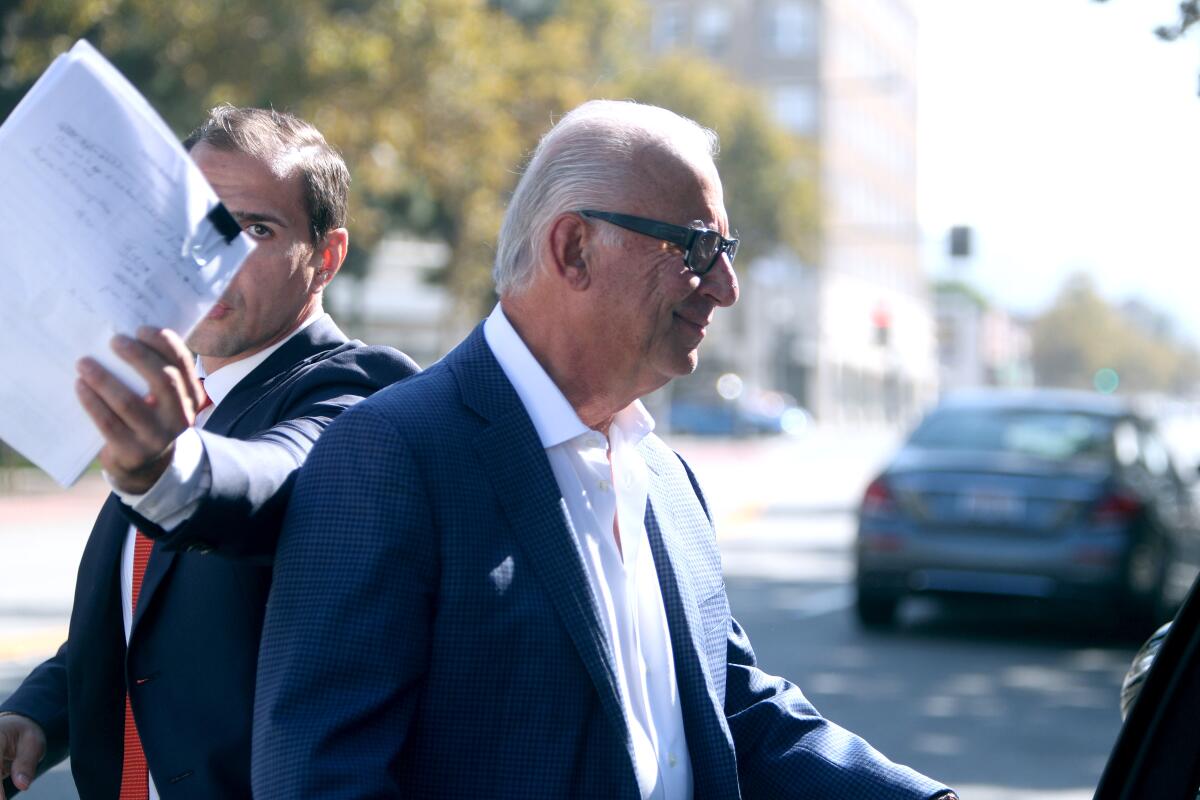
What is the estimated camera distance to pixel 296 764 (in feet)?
6.04

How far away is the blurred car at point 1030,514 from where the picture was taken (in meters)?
10.1

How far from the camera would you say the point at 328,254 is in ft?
7.92

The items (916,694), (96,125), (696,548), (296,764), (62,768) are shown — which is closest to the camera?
(96,125)

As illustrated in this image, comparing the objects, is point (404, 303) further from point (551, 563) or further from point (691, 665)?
point (551, 563)

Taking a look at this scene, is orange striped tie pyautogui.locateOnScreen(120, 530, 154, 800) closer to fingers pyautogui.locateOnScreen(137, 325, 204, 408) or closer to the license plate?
fingers pyautogui.locateOnScreen(137, 325, 204, 408)

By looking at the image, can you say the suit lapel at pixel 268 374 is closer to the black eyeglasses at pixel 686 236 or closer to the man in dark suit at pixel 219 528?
the man in dark suit at pixel 219 528

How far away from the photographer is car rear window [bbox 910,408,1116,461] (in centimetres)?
1049

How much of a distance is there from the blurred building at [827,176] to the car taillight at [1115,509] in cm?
5561

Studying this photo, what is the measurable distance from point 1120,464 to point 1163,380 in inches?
5857

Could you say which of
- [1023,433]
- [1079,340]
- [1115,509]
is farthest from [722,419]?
[1079,340]

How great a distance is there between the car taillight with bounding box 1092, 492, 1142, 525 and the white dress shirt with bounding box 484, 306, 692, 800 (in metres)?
8.33

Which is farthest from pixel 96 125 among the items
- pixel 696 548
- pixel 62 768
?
pixel 62 768

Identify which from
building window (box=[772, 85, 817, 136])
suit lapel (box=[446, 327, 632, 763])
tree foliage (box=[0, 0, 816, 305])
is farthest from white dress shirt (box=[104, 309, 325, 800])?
building window (box=[772, 85, 817, 136])

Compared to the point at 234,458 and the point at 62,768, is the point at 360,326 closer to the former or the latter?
the point at 62,768
